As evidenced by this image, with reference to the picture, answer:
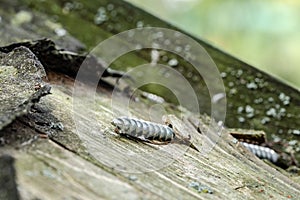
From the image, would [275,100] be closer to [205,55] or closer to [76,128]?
[205,55]

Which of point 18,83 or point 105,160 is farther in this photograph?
point 18,83

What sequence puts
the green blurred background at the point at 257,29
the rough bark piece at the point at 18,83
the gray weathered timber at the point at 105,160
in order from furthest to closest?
the green blurred background at the point at 257,29
the rough bark piece at the point at 18,83
the gray weathered timber at the point at 105,160

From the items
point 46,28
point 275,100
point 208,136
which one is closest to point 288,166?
point 275,100

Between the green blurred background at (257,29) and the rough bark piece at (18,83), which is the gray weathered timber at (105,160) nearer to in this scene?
the rough bark piece at (18,83)

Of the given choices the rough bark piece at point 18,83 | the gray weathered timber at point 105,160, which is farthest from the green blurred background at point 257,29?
the rough bark piece at point 18,83

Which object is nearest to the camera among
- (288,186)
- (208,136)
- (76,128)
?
(76,128)

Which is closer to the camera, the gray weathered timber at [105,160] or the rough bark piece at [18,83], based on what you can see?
the gray weathered timber at [105,160]

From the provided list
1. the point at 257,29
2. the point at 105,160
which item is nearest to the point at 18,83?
the point at 105,160

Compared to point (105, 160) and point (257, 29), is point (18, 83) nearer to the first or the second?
point (105, 160)
